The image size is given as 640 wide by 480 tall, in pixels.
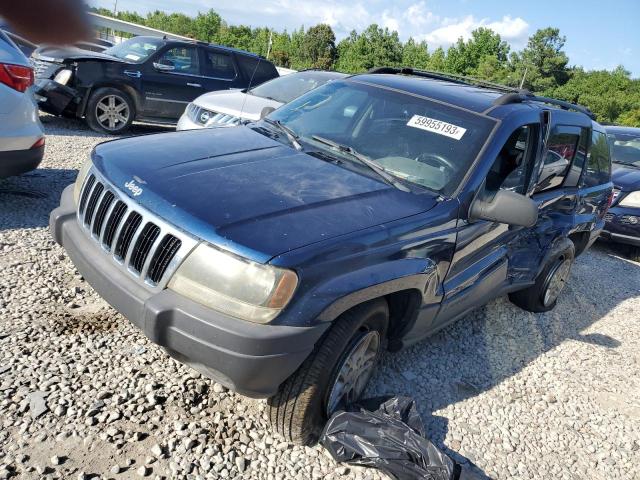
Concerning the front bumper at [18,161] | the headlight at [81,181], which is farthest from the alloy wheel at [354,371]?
the front bumper at [18,161]

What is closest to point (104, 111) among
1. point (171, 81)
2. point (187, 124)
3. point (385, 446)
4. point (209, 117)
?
point (171, 81)

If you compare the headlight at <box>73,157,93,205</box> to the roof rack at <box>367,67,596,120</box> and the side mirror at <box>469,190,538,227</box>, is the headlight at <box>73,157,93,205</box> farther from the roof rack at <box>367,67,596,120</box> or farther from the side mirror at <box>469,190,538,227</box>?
the roof rack at <box>367,67,596,120</box>

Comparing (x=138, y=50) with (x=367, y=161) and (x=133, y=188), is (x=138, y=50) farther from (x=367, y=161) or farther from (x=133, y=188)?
(x=133, y=188)

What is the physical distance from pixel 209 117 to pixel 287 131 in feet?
10.9

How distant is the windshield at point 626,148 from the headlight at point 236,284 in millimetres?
8050

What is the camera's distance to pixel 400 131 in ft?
11.4

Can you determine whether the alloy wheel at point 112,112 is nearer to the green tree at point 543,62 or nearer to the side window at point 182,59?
the side window at point 182,59

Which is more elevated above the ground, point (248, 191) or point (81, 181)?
point (248, 191)

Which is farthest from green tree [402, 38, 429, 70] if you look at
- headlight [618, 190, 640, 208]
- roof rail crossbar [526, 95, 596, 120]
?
roof rail crossbar [526, 95, 596, 120]

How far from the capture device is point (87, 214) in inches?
110

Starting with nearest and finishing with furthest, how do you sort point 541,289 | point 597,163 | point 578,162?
1. point 578,162
2. point 541,289
3. point 597,163

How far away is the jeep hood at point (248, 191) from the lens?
2.32m

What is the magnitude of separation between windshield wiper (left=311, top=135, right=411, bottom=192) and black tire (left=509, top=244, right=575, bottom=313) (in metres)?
2.02

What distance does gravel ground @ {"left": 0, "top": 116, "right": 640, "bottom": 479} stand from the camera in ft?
8.05
